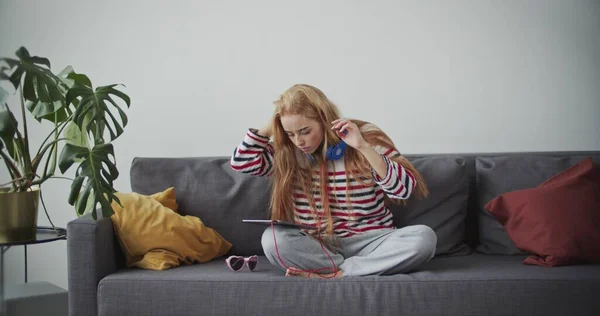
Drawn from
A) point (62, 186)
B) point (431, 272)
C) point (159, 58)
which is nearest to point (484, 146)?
point (431, 272)

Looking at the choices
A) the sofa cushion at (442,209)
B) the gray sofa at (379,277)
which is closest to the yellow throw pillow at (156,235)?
the gray sofa at (379,277)

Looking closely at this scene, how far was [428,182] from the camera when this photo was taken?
275 cm

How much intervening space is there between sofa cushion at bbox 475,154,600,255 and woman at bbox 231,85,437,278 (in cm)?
30

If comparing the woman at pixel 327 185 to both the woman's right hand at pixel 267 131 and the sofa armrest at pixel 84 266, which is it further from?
the sofa armrest at pixel 84 266

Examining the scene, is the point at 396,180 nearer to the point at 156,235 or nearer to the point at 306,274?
the point at 306,274

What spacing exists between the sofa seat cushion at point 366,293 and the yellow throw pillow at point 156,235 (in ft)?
0.53

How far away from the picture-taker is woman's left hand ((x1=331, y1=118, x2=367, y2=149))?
8.06ft

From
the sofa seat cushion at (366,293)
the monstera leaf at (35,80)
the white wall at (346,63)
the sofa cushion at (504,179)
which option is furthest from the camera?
the white wall at (346,63)

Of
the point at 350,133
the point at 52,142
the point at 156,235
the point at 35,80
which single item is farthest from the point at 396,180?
the point at 35,80

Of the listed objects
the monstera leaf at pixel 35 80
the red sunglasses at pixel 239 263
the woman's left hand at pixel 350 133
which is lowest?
the red sunglasses at pixel 239 263

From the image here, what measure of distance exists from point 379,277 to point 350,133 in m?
0.52

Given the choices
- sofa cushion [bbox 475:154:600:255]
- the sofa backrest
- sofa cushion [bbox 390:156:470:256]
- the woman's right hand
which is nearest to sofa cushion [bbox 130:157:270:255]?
the sofa backrest

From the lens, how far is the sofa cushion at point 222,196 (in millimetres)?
2795

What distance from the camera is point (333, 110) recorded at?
8.48ft
